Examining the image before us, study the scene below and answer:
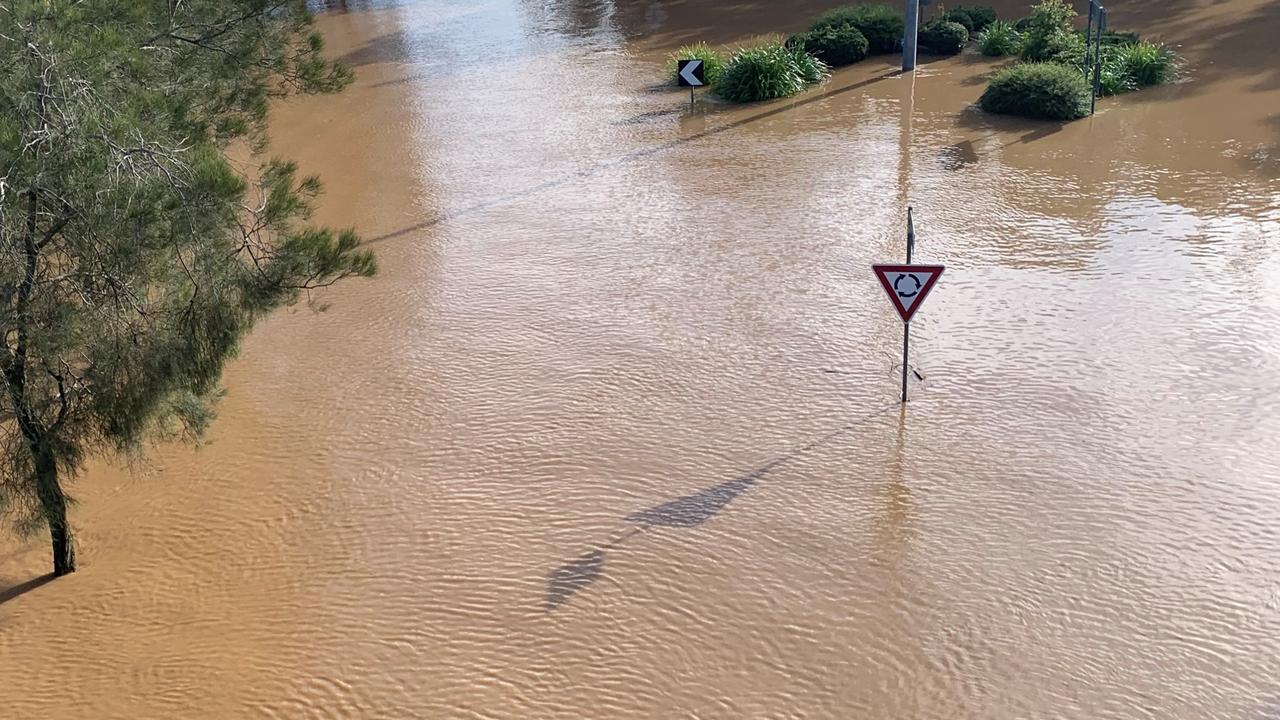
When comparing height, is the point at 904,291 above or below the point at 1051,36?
above

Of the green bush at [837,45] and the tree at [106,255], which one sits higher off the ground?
the tree at [106,255]

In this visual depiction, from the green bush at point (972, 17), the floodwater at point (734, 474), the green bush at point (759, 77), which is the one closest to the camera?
the floodwater at point (734, 474)

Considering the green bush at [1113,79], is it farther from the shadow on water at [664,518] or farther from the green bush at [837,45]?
the shadow on water at [664,518]

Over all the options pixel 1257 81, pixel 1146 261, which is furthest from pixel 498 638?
pixel 1257 81

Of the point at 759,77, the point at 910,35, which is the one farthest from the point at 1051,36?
the point at 759,77

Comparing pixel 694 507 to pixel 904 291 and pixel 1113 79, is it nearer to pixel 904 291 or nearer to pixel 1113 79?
pixel 904 291

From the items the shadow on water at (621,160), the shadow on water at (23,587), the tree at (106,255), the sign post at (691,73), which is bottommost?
the shadow on water at (23,587)

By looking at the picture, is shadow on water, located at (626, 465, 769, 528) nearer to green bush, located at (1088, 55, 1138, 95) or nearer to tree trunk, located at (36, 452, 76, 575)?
tree trunk, located at (36, 452, 76, 575)

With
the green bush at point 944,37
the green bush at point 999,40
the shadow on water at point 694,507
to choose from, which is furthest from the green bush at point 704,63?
the shadow on water at point 694,507
